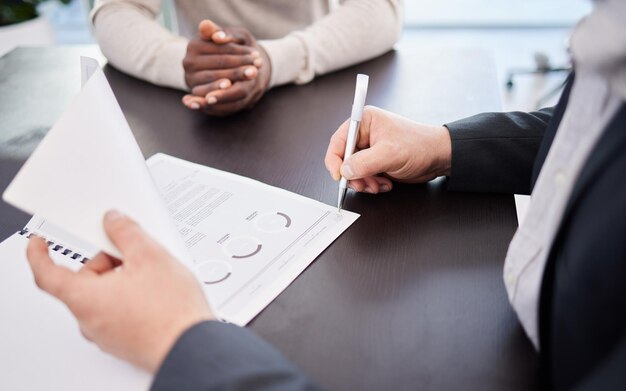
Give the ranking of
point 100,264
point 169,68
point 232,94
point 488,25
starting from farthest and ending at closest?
point 488,25
point 169,68
point 232,94
point 100,264

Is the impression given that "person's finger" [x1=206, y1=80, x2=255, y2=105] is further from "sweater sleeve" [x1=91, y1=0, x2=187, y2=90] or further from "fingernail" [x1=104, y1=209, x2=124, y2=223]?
"fingernail" [x1=104, y1=209, x2=124, y2=223]

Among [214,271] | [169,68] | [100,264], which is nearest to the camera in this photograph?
[100,264]

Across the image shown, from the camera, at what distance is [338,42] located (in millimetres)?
1051

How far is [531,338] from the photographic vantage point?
440 mm

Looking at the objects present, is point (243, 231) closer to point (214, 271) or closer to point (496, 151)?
point (214, 271)

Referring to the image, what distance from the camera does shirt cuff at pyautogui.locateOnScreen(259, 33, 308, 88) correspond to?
98cm

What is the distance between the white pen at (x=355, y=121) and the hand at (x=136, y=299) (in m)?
0.28

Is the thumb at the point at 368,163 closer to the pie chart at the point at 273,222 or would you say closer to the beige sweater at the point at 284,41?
the pie chart at the point at 273,222

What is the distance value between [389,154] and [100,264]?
Answer: 37 cm

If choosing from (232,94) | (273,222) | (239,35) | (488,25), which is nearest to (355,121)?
(273,222)

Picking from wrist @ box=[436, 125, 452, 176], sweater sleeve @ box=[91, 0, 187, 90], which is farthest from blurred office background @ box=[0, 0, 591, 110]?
wrist @ box=[436, 125, 452, 176]

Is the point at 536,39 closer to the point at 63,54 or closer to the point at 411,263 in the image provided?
the point at 63,54

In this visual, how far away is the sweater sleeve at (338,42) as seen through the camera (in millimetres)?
1000

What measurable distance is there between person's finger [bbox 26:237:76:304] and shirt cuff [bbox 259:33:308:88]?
617 mm
